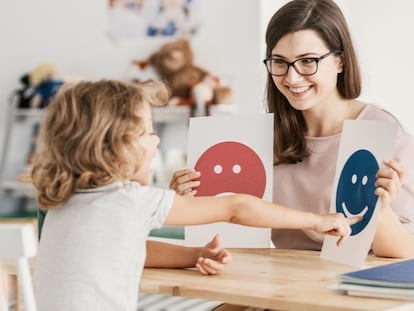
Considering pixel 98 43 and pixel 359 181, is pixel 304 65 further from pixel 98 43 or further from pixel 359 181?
pixel 98 43

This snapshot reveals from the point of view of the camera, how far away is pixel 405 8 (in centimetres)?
304

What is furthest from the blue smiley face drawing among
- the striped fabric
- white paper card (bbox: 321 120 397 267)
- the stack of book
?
the striped fabric

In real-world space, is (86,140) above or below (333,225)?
above

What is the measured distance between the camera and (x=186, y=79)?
422 cm

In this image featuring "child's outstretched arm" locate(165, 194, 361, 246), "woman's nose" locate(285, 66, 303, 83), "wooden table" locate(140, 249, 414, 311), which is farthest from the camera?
"woman's nose" locate(285, 66, 303, 83)

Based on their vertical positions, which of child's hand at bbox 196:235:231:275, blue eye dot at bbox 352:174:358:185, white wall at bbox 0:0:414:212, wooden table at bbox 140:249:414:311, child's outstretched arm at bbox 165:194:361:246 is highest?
white wall at bbox 0:0:414:212

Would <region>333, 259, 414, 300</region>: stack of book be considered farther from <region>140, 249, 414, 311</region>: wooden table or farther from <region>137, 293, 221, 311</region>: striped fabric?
<region>137, 293, 221, 311</region>: striped fabric

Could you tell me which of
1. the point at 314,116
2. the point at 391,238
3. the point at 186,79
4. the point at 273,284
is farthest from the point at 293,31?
the point at 186,79

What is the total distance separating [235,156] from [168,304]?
5.67ft

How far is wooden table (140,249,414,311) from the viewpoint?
106 cm

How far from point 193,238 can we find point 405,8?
1.85m

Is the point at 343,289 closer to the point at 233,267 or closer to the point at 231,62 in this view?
the point at 233,267

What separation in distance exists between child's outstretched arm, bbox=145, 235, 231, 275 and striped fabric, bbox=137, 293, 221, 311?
1.68 meters

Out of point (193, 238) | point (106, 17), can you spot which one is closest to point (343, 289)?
point (193, 238)
